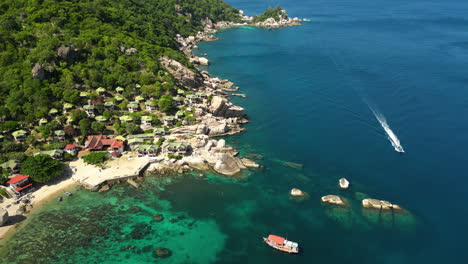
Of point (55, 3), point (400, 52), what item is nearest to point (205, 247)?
point (55, 3)

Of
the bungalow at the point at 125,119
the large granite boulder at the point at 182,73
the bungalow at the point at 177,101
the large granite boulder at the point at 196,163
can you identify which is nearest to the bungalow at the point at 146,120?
the bungalow at the point at 125,119

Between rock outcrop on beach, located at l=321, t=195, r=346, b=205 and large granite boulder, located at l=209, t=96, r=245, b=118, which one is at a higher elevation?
large granite boulder, located at l=209, t=96, r=245, b=118

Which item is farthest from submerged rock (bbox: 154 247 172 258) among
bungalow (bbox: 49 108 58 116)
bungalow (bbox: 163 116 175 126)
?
bungalow (bbox: 49 108 58 116)

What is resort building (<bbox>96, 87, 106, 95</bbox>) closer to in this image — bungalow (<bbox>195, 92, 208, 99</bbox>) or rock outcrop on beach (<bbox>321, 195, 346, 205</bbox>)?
bungalow (<bbox>195, 92, 208, 99</bbox>)

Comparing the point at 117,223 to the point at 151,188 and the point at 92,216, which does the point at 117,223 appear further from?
the point at 151,188

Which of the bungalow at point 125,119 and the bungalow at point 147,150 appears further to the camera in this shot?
the bungalow at point 125,119

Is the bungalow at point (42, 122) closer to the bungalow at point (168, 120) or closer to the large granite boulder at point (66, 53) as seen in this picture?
the large granite boulder at point (66, 53)

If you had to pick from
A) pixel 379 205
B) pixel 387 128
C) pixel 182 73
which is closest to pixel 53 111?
pixel 182 73
